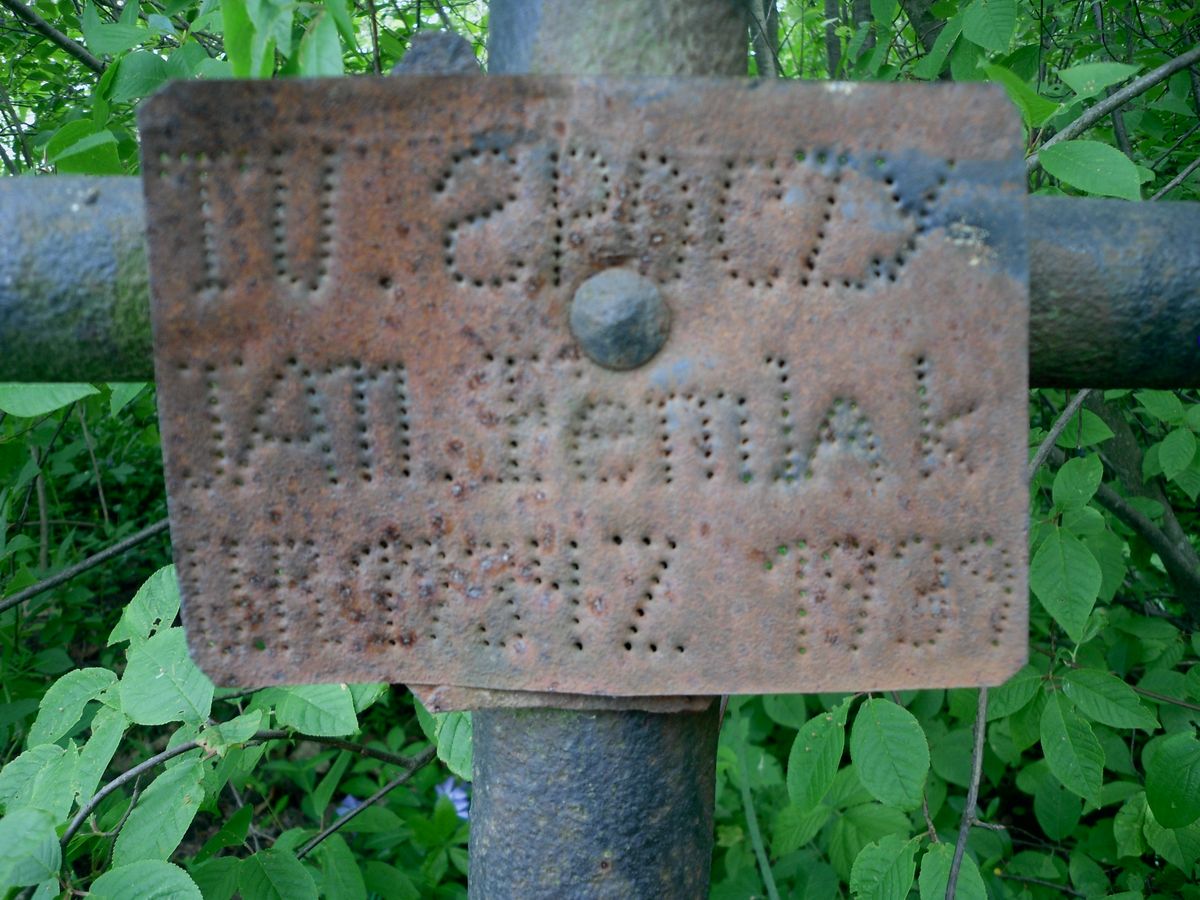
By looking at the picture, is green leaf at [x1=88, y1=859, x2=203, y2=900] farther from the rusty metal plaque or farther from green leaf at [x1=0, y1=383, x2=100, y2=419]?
green leaf at [x1=0, y1=383, x2=100, y2=419]

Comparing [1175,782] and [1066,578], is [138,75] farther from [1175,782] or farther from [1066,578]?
[1175,782]

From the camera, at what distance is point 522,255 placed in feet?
2.46

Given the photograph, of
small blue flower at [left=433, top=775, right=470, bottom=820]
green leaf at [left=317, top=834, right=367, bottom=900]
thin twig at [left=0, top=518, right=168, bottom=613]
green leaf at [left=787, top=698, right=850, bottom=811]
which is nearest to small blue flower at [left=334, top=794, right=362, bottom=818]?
small blue flower at [left=433, top=775, right=470, bottom=820]

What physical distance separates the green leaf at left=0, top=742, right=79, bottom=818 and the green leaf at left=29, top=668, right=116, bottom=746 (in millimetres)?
51

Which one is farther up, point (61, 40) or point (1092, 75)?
point (61, 40)

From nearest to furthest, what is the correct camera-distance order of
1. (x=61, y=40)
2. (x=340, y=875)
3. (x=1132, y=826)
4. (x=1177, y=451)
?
(x=340, y=875), (x=1177, y=451), (x=61, y=40), (x=1132, y=826)

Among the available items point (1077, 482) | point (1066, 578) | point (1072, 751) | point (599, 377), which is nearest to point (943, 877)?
point (1072, 751)

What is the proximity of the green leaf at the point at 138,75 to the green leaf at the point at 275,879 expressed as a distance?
1026mm

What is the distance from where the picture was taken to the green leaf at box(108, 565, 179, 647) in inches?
45.5

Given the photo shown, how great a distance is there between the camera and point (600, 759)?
2.79ft

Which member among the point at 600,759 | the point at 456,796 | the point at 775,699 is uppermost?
the point at 600,759

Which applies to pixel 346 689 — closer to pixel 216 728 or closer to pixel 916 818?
pixel 216 728

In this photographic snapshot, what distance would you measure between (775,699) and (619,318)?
4.88 feet

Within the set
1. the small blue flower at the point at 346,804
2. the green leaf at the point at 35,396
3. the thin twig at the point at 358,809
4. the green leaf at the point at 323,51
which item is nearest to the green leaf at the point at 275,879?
the thin twig at the point at 358,809
